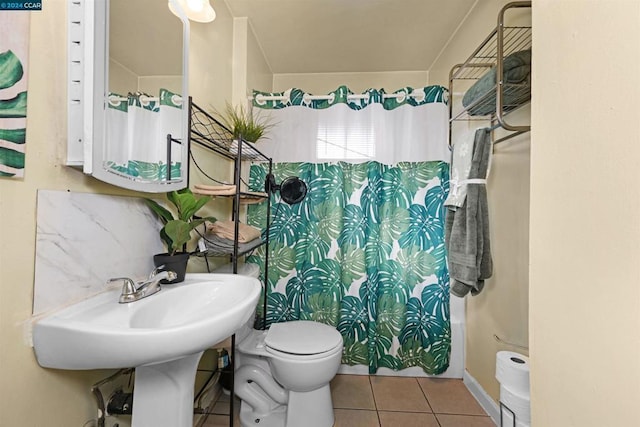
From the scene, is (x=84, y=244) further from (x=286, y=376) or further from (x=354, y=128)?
(x=354, y=128)

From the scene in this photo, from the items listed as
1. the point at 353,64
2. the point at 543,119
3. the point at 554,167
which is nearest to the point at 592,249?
the point at 554,167

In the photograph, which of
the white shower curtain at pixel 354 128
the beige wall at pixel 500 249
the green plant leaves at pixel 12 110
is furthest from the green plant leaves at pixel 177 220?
the beige wall at pixel 500 249

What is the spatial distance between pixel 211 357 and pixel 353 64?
2350 millimetres

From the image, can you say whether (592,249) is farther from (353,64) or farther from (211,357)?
(353,64)

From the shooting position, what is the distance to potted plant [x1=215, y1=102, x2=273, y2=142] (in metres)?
1.59

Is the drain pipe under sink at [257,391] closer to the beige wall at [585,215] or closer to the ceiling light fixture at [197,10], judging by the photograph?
the beige wall at [585,215]

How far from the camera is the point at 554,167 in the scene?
2.09 feet

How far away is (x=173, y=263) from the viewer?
3.40 ft

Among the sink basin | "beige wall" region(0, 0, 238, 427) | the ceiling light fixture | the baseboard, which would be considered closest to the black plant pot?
the sink basin

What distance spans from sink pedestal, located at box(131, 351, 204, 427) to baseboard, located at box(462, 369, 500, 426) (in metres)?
1.56

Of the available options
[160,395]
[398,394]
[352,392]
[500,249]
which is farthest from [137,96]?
[398,394]

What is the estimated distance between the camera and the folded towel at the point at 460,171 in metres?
1.45

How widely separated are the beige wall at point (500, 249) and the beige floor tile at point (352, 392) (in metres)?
0.67

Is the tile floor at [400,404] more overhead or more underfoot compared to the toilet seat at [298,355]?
more underfoot
